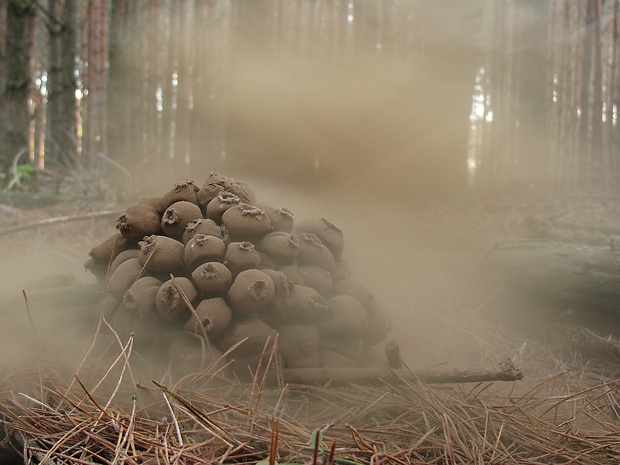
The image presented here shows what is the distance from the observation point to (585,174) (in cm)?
616

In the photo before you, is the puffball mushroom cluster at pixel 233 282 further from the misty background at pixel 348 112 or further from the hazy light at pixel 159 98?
the hazy light at pixel 159 98

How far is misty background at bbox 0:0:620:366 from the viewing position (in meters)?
3.11

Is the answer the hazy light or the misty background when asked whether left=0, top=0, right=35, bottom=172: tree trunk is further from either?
the hazy light

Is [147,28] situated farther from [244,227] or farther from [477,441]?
[477,441]

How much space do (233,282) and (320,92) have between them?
2.53 metres

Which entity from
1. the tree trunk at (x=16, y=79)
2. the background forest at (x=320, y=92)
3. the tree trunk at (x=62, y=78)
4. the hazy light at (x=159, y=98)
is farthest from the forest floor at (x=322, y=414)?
the tree trunk at (x=62, y=78)

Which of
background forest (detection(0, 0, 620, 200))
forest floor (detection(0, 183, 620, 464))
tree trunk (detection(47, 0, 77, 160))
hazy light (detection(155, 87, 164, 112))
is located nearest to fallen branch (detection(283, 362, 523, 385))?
forest floor (detection(0, 183, 620, 464))

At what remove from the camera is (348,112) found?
139 inches

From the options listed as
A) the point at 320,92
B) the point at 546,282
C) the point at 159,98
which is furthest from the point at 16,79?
the point at 546,282

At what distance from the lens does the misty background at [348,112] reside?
3.11 m

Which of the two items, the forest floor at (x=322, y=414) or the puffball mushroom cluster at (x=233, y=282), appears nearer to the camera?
the forest floor at (x=322, y=414)

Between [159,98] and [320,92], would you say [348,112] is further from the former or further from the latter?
[159,98]

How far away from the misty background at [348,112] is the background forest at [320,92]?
0.05 feet

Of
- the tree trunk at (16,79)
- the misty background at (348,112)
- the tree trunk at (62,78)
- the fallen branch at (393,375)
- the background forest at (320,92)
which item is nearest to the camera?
the fallen branch at (393,375)
